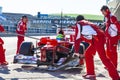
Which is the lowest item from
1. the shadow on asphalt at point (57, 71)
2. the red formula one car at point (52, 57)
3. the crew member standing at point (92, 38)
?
the shadow on asphalt at point (57, 71)

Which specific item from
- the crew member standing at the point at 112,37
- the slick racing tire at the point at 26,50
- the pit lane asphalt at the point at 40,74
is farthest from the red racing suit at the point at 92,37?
the slick racing tire at the point at 26,50

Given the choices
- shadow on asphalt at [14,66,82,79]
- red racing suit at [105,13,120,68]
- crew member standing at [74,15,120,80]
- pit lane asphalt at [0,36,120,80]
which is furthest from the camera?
red racing suit at [105,13,120,68]

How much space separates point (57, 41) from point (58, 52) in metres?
0.36

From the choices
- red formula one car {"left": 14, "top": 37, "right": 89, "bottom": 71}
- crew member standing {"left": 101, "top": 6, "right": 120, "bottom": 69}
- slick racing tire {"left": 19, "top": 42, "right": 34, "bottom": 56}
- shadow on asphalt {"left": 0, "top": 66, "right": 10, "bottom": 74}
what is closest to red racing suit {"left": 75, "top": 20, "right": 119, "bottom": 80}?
red formula one car {"left": 14, "top": 37, "right": 89, "bottom": 71}

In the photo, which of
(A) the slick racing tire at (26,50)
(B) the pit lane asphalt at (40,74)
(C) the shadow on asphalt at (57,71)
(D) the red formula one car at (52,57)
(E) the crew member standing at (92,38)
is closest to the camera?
(E) the crew member standing at (92,38)

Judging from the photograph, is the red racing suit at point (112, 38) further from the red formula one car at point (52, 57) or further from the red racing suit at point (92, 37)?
the red racing suit at point (92, 37)

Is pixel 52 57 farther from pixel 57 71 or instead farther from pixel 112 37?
pixel 112 37

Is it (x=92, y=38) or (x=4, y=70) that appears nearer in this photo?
(x=92, y=38)

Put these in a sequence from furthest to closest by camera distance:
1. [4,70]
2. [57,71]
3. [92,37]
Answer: [57,71]
[4,70]
[92,37]

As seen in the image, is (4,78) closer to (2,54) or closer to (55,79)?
(55,79)

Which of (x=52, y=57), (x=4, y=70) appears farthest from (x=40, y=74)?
(x=4, y=70)

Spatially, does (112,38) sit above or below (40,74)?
above

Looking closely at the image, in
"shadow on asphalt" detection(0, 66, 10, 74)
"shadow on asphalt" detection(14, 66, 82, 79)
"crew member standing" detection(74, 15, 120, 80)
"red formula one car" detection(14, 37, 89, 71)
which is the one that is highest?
"crew member standing" detection(74, 15, 120, 80)

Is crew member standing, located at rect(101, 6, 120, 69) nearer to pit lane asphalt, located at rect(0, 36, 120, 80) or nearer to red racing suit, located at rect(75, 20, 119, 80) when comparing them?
pit lane asphalt, located at rect(0, 36, 120, 80)
